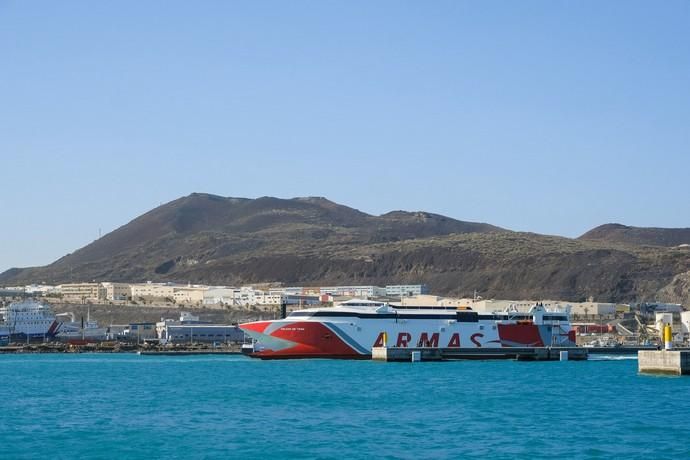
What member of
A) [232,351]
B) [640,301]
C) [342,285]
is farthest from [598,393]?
[342,285]

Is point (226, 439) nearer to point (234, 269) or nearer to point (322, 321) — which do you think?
point (322, 321)

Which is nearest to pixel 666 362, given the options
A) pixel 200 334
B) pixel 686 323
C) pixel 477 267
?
pixel 686 323

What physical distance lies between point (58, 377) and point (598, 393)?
88.6 ft

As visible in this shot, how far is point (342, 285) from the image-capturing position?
529 feet

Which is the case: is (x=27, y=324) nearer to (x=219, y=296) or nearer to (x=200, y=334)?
(x=200, y=334)

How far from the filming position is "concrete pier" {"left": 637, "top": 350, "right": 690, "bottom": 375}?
158ft

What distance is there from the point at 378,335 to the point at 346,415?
1527 inches

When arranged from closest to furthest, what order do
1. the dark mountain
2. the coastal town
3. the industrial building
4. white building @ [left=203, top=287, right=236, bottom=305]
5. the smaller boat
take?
the coastal town < the industrial building < the smaller boat < the dark mountain < white building @ [left=203, top=287, right=236, bottom=305]

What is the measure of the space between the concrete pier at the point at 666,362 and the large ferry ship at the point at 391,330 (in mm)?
24803

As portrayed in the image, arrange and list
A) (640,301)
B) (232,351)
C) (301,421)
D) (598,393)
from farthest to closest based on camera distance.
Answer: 1. (640,301)
2. (232,351)
3. (598,393)
4. (301,421)

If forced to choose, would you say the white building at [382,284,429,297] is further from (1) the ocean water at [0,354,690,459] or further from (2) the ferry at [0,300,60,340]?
(1) the ocean water at [0,354,690,459]

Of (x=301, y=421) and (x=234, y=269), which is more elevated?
(x=234, y=269)

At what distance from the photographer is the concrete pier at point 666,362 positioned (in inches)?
1891

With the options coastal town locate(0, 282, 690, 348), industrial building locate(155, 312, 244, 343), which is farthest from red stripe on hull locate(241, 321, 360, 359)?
industrial building locate(155, 312, 244, 343)
